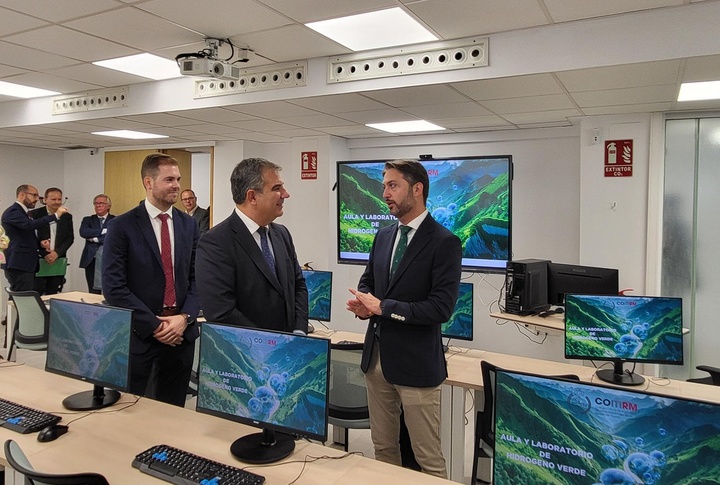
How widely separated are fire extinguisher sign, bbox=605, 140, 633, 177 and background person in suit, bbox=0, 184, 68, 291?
624 centimetres

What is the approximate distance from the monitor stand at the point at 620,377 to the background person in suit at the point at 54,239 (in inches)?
260

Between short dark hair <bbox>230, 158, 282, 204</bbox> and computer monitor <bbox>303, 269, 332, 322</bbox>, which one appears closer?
short dark hair <bbox>230, 158, 282, 204</bbox>

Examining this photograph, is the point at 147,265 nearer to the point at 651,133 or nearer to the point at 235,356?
the point at 235,356

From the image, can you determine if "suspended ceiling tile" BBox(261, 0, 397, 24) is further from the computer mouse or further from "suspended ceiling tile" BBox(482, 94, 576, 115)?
the computer mouse

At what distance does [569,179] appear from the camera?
5.39 meters

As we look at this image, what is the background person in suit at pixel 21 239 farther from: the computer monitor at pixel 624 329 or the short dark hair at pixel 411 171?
the computer monitor at pixel 624 329

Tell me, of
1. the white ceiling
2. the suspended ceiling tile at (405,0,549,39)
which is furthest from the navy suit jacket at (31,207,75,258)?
the suspended ceiling tile at (405,0,549,39)

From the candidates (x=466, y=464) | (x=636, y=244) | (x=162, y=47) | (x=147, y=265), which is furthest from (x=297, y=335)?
(x=636, y=244)

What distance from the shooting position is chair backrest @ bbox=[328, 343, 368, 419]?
114 inches

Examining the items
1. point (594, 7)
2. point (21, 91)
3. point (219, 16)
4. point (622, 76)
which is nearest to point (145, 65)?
point (219, 16)

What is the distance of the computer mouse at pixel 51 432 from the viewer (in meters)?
1.86

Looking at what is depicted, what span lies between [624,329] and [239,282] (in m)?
1.95

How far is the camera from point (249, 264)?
2.16 metres

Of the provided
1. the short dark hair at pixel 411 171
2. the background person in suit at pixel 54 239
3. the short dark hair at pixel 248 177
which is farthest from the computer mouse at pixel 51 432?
the background person in suit at pixel 54 239
